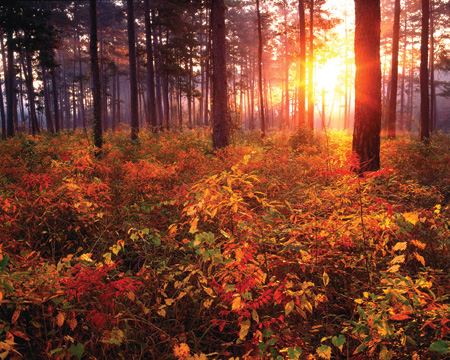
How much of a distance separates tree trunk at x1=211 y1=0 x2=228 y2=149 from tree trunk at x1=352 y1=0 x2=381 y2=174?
482 cm

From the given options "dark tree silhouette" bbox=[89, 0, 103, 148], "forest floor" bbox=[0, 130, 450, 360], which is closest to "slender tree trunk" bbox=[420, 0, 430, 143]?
"forest floor" bbox=[0, 130, 450, 360]

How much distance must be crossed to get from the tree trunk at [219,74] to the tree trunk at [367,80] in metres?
4.82

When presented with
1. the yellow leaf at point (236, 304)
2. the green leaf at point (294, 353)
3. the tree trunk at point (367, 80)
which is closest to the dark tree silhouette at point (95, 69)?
the tree trunk at point (367, 80)

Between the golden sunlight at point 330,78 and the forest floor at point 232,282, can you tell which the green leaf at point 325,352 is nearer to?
the forest floor at point 232,282

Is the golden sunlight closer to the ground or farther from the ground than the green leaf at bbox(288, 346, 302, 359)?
farther from the ground

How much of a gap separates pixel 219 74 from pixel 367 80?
17.4ft

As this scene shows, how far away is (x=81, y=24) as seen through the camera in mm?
29953

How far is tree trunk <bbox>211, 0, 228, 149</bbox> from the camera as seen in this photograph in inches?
348

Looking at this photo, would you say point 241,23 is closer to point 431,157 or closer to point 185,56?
point 185,56

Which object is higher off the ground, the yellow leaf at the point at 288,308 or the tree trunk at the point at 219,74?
the tree trunk at the point at 219,74

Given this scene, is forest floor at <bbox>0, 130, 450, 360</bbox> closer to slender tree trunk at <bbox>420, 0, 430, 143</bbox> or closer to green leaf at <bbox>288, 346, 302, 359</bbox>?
green leaf at <bbox>288, 346, 302, 359</bbox>

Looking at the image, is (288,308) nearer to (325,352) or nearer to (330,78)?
(325,352)

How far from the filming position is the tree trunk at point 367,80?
505 cm

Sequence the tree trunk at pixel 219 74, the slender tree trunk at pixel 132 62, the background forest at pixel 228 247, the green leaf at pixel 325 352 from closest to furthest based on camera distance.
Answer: the green leaf at pixel 325 352, the background forest at pixel 228 247, the tree trunk at pixel 219 74, the slender tree trunk at pixel 132 62
